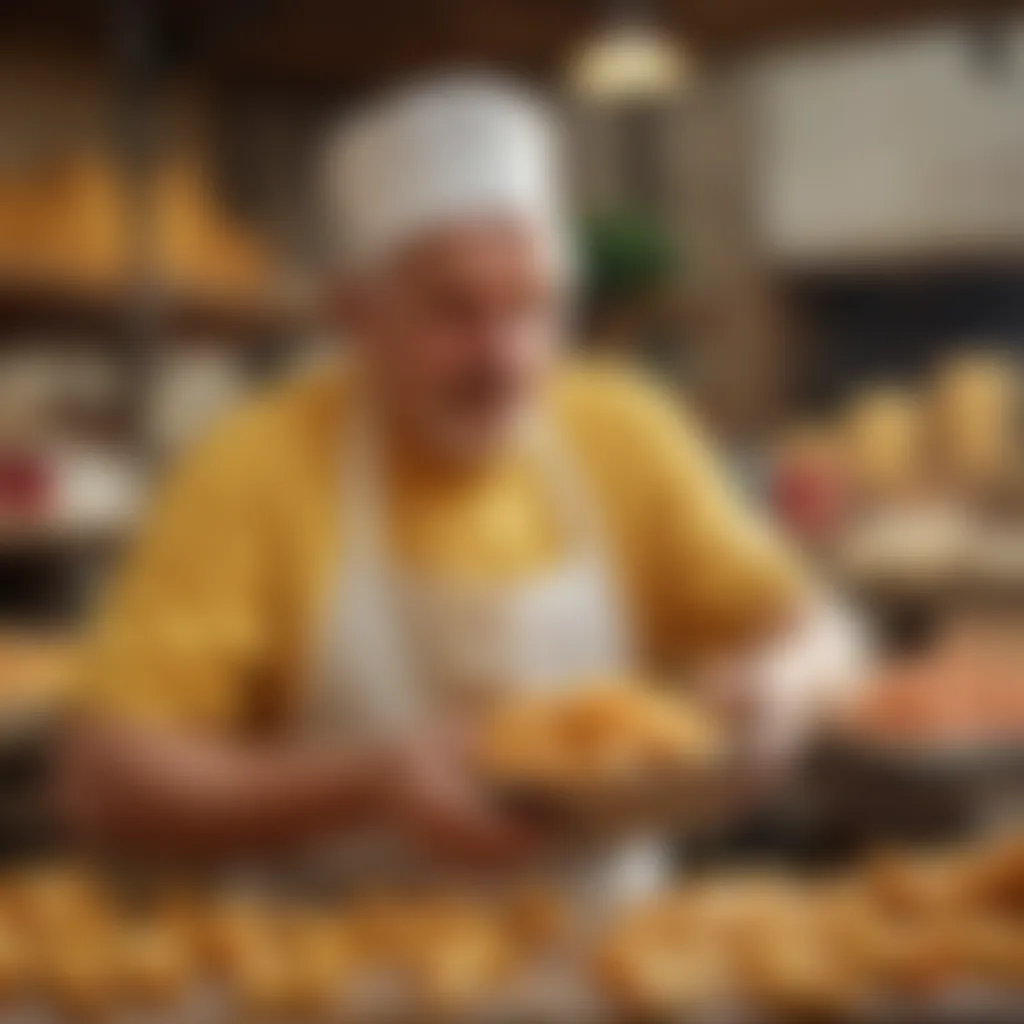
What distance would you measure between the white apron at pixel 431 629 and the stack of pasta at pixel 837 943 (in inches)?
3.1

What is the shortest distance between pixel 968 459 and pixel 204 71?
0.78 ft

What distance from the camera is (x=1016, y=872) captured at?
1.33 feet

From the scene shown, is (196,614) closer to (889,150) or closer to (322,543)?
(322,543)

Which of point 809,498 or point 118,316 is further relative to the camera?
point 118,316

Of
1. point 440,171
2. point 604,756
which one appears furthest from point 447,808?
point 440,171

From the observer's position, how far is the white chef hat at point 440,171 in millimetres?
468

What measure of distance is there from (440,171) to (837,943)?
8.5 inches

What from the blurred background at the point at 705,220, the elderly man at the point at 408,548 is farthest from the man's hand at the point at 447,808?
the blurred background at the point at 705,220

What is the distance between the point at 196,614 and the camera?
477 mm

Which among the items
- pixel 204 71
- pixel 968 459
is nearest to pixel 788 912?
pixel 968 459

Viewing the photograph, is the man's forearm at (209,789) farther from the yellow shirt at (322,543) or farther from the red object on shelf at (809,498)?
the red object on shelf at (809,498)

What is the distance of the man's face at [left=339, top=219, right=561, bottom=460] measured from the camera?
46 centimetres

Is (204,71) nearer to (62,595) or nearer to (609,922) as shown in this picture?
(62,595)

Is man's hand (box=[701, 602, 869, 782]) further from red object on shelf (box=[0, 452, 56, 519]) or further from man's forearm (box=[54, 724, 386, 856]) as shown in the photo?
red object on shelf (box=[0, 452, 56, 519])
